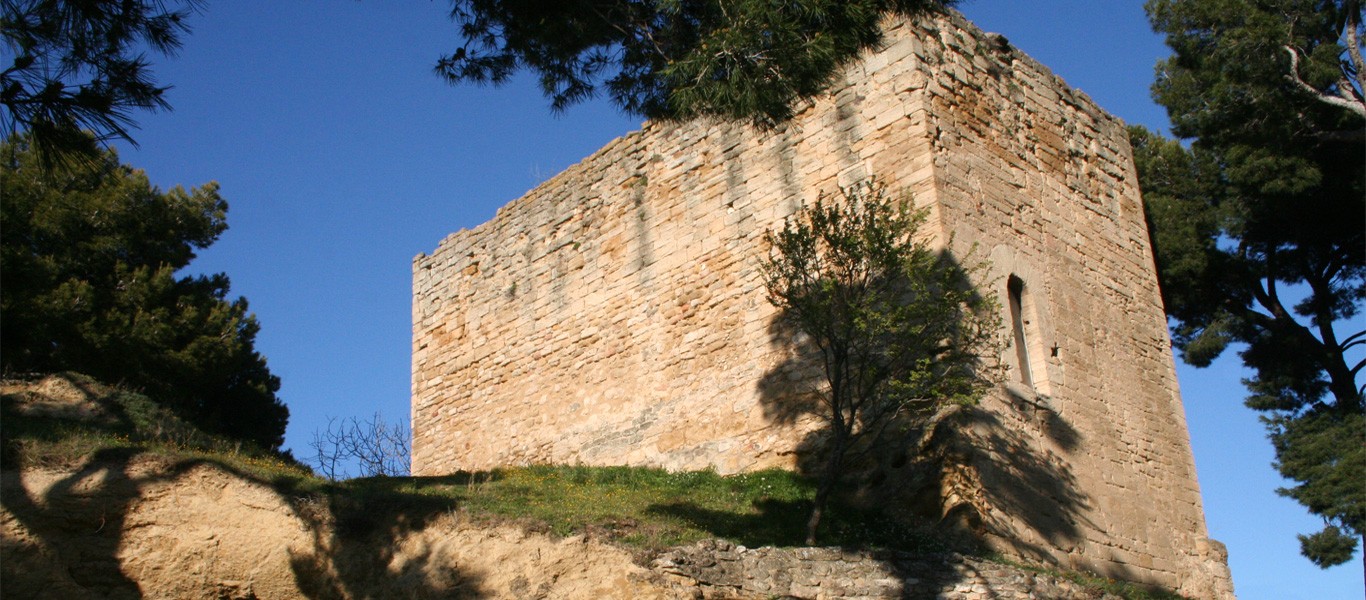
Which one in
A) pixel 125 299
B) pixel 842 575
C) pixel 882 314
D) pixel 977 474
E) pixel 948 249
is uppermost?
pixel 125 299

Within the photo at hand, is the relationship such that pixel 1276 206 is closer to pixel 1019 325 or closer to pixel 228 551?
pixel 1019 325

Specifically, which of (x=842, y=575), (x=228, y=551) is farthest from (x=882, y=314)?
(x=228, y=551)

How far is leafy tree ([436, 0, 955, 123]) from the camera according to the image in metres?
8.08

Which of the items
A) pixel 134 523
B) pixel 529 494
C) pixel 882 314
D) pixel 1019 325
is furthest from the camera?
pixel 1019 325

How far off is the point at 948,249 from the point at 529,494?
3.79 m

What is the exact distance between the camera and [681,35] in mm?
8898

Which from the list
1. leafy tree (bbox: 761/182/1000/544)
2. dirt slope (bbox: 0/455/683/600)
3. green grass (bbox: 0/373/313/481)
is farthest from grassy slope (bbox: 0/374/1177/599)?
leafy tree (bbox: 761/182/1000/544)

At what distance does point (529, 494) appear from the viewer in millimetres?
9797

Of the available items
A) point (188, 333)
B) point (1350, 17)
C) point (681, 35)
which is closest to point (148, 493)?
point (681, 35)

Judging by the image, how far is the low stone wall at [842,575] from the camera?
8086 millimetres

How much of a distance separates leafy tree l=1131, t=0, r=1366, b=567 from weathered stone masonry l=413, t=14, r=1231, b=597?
3072 mm

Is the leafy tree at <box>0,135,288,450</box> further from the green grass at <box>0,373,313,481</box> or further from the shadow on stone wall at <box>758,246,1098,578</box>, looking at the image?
the shadow on stone wall at <box>758,246,1098,578</box>

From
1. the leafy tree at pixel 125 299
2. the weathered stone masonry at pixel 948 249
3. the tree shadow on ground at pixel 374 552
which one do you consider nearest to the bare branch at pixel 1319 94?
the weathered stone masonry at pixel 948 249

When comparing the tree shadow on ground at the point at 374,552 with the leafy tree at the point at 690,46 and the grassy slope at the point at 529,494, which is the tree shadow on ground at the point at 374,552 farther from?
the leafy tree at the point at 690,46
